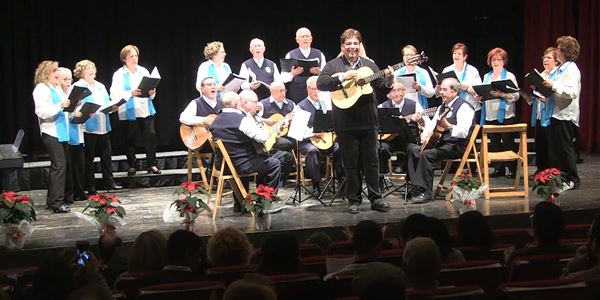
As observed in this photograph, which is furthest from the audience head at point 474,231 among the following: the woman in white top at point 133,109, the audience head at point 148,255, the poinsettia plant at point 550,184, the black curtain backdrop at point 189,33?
the black curtain backdrop at point 189,33

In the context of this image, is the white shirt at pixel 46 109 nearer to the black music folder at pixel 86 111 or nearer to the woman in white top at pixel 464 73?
the black music folder at pixel 86 111

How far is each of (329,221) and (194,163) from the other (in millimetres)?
4254

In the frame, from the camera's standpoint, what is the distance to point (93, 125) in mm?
9891

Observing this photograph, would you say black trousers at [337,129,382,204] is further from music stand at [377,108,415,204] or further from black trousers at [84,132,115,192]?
black trousers at [84,132,115,192]

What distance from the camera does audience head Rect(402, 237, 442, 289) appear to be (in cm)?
373

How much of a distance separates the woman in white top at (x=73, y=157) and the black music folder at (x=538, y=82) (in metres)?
4.81

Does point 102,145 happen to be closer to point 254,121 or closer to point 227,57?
point 254,121

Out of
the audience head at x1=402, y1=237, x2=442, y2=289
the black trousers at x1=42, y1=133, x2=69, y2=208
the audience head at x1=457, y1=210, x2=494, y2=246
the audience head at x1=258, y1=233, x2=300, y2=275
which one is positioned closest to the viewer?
the audience head at x1=402, y1=237, x2=442, y2=289

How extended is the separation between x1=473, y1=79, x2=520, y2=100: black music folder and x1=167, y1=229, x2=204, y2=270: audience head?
5.47m

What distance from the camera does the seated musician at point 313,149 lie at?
939 centimetres

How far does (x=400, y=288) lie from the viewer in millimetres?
3227

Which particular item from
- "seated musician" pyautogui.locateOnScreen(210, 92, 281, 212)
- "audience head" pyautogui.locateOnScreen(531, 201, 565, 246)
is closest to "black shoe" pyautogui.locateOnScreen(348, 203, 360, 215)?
"seated musician" pyautogui.locateOnScreen(210, 92, 281, 212)

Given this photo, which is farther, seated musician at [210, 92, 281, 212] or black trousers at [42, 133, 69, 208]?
black trousers at [42, 133, 69, 208]

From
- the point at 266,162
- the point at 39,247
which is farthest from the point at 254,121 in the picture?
the point at 39,247
